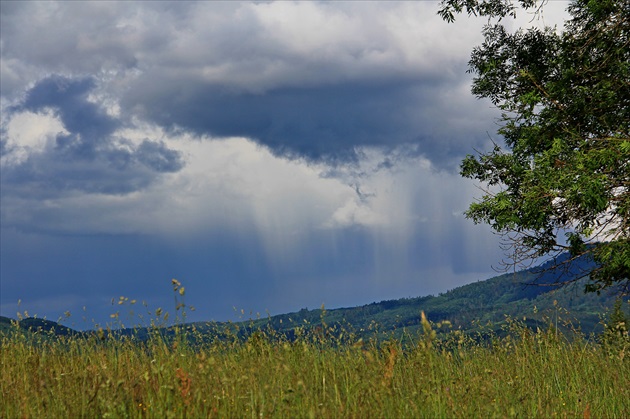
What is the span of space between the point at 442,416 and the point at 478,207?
11384 millimetres

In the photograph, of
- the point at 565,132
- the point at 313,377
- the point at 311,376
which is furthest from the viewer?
the point at 565,132

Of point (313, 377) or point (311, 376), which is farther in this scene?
point (313, 377)

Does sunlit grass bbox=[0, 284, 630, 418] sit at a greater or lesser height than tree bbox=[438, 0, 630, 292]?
lesser

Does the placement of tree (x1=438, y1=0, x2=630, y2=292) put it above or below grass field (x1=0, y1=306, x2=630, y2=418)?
above

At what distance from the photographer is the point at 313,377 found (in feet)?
25.9

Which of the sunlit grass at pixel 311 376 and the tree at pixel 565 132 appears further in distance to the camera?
the tree at pixel 565 132

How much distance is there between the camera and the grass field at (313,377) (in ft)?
20.7

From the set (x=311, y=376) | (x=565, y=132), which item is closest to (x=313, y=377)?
(x=311, y=376)

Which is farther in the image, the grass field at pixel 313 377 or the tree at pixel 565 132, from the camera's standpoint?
the tree at pixel 565 132

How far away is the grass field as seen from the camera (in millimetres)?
6305

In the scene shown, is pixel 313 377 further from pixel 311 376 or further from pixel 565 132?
pixel 565 132

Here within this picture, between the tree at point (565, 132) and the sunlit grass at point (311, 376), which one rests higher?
the tree at point (565, 132)

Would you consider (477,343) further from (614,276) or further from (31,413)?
(614,276)

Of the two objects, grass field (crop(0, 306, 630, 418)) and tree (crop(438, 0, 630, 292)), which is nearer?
grass field (crop(0, 306, 630, 418))
